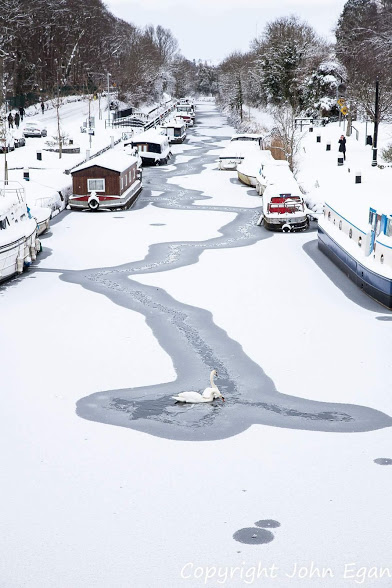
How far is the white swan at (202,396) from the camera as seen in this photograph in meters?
14.1

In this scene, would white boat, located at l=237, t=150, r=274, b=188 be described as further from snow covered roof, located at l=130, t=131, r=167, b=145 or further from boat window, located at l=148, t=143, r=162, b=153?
snow covered roof, located at l=130, t=131, r=167, b=145

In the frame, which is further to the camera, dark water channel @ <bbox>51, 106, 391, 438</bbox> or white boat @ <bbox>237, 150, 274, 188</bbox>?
white boat @ <bbox>237, 150, 274, 188</bbox>

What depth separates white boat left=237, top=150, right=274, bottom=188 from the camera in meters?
44.4

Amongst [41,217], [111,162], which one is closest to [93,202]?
[111,162]

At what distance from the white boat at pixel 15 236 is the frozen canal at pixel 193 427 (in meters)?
0.64

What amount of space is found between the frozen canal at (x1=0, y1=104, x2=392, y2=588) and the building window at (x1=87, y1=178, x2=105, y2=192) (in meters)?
12.2

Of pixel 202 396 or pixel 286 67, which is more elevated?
pixel 286 67

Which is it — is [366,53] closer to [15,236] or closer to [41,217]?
[41,217]

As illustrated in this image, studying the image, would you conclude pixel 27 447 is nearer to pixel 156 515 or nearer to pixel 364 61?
pixel 156 515

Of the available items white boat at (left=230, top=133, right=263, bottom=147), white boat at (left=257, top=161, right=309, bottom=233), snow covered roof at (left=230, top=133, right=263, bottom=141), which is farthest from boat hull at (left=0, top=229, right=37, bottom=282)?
snow covered roof at (left=230, top=133, right=263, bottom=141)

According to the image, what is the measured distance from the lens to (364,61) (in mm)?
68750

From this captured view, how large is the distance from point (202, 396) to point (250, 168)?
33.0 m

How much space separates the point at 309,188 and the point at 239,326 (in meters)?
21.5

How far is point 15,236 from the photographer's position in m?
24.3
